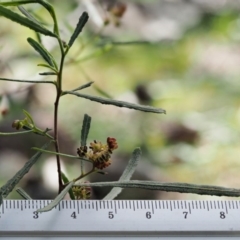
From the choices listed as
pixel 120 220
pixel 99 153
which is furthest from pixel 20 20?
pixel 120 220

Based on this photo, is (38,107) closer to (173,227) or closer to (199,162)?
(199,162)

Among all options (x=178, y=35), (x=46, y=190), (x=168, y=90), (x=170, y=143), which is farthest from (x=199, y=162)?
(x=178, y=35)

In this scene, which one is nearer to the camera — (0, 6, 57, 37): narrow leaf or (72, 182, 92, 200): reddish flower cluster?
(0, 6, 57, 37): narrow leaf

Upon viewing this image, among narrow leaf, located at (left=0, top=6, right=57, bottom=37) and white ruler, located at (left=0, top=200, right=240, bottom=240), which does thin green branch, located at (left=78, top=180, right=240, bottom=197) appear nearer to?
white ruler, located at (left=0, top=200, right=240, bottom=240)

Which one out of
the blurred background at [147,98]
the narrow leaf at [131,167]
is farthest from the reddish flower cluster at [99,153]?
the blurred background at [147,98]

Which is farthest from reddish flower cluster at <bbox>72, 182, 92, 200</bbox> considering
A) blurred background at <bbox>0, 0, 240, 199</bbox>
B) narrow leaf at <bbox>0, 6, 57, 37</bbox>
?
blurred background at <bbox>0, 0, 240, 199</bbox>
